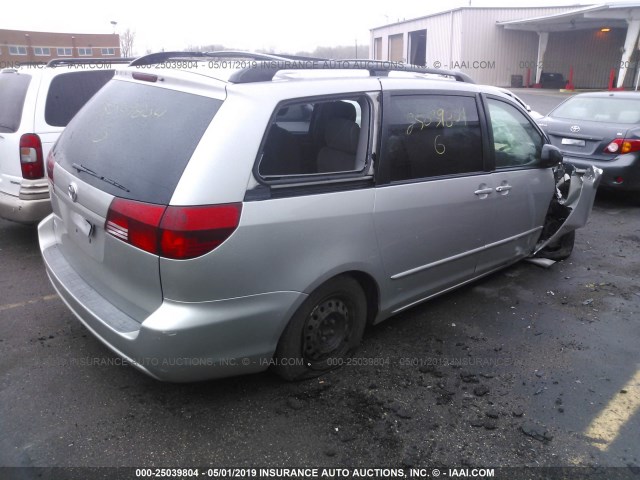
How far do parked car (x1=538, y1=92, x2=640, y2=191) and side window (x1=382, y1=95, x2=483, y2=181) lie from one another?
392 centimetres

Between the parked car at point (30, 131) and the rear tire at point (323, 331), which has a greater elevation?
the parked car at point (30, 131)

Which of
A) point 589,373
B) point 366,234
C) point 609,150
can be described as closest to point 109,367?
point 366,234

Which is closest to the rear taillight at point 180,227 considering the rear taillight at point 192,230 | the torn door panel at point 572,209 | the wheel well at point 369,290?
the rear taillight at point 192,230

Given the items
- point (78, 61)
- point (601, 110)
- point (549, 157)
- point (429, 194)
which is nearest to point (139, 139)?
point (429, 194)

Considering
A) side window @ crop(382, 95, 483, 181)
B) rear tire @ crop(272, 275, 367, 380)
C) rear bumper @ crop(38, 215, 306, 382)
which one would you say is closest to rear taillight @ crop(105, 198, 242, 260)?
rear bumper @ crop(38, 215, 306, 382)

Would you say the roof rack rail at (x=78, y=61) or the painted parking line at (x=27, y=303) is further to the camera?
the roof rack rail at (x=78, y=61)

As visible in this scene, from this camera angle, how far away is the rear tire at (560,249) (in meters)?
5.14

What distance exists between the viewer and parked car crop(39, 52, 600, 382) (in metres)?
2.39

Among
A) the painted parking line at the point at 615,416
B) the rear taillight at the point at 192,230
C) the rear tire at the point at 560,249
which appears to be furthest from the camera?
the rear tire at the point at 560,249

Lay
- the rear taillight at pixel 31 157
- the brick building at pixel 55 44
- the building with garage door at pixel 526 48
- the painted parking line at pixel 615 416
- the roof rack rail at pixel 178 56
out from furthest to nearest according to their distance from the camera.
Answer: the brick building at pixel 55 44
the building with garage door at pixel 526 48
the rear taillight at pixel 31 157
the roof rack rail at pixel 178 56
the painted parking line at pixel 615 416

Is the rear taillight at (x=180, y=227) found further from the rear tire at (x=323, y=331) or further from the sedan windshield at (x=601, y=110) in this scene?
the sedan windshield at (x=601, y=110)

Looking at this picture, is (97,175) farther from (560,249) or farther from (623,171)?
(623,171)

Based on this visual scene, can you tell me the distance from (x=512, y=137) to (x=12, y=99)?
181 inches

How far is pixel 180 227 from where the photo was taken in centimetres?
230
